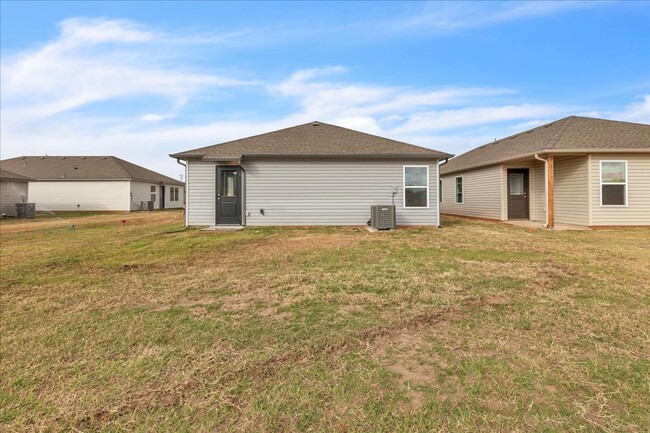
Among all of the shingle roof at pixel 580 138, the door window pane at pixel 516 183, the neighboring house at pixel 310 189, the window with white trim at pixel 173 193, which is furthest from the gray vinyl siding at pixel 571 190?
the window with white trim at pixel 173 193

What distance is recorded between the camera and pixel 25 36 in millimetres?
10180

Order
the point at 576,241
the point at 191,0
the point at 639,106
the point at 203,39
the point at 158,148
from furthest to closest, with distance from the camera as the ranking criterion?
the point at 158,148, the point at 639,106, the point at 203,39, the point at 191,0, the point at 576,241

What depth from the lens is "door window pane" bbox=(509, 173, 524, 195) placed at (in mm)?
13844

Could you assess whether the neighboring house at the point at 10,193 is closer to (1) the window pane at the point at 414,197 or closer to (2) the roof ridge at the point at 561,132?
(1) the window pane at the point at 414,197

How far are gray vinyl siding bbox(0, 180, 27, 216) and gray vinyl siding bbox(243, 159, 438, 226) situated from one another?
16.4 m

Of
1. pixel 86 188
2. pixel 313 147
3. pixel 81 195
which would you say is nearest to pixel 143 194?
pixel 86 188

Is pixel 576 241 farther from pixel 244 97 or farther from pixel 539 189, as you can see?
pixel 244 97

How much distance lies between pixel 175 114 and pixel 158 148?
22.0 feet

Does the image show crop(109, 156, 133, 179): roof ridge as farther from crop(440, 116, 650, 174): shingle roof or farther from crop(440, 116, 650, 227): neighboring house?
crop(440, 116, 650, 174): shingle roof

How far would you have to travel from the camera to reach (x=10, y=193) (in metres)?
18.9

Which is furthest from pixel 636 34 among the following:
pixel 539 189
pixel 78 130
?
pixel 78 130

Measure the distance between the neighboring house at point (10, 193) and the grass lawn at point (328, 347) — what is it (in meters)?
19.0

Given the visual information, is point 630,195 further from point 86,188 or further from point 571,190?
point 86,188

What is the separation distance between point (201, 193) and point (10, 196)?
16438mm
